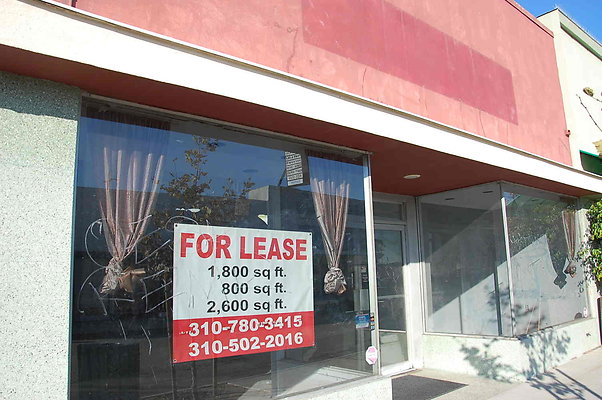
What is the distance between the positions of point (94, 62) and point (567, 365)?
337 inches

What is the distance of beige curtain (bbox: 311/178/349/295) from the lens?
5.46 metres

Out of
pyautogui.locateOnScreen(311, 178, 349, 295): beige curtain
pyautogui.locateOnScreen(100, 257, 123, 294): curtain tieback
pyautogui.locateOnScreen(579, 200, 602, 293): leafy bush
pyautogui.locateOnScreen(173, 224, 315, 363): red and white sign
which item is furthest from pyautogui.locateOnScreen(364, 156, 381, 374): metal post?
pyautogui.locateOnScreen(579, 200, 602, 293): leafy bush

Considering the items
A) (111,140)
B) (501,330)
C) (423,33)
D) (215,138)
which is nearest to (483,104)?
(423,33)

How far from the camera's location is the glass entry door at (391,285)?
26.8 feet

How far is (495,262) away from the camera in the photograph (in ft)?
26.5

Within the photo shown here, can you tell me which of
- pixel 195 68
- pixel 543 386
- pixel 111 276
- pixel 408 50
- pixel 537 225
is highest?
pixel 408 50

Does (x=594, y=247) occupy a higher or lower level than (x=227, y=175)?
lower

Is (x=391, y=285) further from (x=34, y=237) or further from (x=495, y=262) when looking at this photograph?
(x=34, y=237)

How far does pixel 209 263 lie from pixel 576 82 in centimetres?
876

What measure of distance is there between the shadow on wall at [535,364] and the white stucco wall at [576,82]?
341cm

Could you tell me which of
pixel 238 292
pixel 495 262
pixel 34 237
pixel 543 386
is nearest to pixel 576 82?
pixel 495 262

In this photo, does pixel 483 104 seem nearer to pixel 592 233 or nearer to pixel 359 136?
pixel 359 136

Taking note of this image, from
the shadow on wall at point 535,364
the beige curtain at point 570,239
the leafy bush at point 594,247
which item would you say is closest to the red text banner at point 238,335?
the shadow on wall at point 535,364

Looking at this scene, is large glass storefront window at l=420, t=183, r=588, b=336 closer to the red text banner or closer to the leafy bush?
the leafy bush
